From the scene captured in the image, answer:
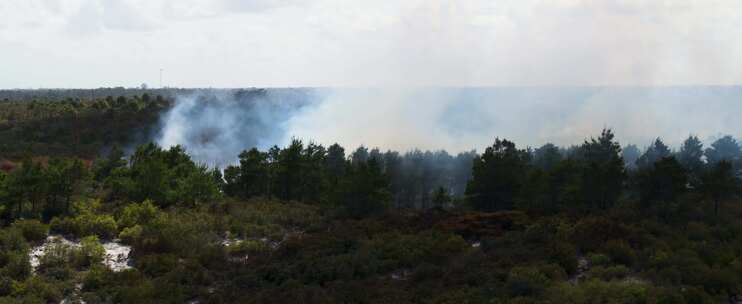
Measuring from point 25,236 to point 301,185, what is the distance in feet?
68.4

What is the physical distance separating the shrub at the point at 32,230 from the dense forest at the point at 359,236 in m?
0.05

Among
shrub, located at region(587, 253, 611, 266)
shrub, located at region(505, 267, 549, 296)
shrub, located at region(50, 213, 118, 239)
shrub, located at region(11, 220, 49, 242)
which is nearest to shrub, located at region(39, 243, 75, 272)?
shrub, located at region(11, 220, 49, 242)

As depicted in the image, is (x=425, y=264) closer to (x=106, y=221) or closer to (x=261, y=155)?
(x=106, y=221)

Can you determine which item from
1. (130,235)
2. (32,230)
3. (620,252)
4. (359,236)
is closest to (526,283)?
(620,252)

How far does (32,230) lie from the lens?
2406 cm

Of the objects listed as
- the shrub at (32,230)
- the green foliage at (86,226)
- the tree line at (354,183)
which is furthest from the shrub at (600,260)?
the shrub at (32,230)

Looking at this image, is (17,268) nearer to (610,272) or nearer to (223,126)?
(610,272)

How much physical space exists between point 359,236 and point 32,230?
Answer: 13.0m

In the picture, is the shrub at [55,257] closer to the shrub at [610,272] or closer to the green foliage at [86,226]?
the green foliage at [86,226]

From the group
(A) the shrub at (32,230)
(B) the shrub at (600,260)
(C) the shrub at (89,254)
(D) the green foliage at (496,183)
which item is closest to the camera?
(B) the shrub at (600,260)

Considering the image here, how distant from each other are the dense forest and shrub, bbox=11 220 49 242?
0.17 ft

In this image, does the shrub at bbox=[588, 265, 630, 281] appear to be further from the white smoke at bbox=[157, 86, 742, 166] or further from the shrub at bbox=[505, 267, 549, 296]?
the white smoke at bbox=[157, 86, 742, 166]

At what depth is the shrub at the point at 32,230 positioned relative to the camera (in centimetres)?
2392

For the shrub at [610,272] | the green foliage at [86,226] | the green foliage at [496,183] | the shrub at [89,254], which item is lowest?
the shrub at [89,254]
